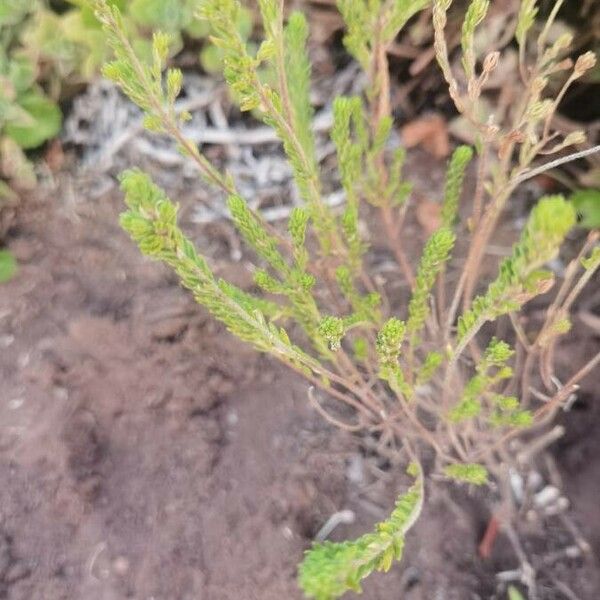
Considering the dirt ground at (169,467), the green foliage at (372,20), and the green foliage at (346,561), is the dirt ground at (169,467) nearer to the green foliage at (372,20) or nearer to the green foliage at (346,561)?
the green foliage at (346,561)

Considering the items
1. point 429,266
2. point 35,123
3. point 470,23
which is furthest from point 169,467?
point 470,23

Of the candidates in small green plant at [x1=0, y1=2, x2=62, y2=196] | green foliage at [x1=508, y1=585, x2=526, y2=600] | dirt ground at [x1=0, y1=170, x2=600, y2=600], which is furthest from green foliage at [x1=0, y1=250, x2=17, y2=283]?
green foliage at [x1=508, y1=585, x2=526, y2=600]

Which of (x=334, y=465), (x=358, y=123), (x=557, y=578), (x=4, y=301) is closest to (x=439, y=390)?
(x=334, y=465)

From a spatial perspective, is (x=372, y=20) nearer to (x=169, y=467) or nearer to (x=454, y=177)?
(x=454, y=177)

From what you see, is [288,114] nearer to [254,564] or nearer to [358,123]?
[358,123]

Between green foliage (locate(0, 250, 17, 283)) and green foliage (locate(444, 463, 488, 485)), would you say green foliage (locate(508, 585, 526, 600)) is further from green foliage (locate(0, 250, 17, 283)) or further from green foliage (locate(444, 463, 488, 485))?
green foliage (locate(0, 250, 17, 283))

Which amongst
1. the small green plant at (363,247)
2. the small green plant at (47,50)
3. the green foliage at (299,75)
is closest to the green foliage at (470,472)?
the small green plant at (363,247)

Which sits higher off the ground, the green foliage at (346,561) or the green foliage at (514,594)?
the green foliage at (346,561)

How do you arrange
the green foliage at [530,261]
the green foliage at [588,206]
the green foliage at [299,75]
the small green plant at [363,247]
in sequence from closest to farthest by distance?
the green foliage at [530,261] < the small green plant at [363,247] < the green foliage at [299,75] < the green foliage at [588,206]
